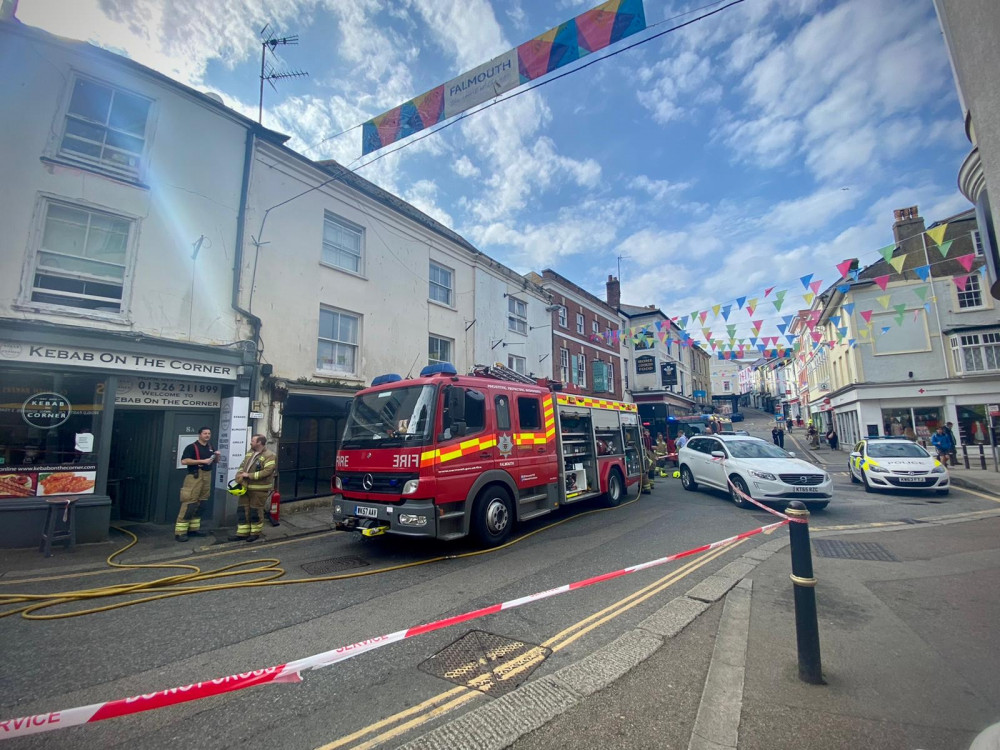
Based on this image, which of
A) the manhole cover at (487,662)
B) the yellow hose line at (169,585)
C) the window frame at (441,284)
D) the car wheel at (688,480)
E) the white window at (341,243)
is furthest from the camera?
the window frame at (441,284)

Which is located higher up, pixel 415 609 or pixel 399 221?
pixel 399 221

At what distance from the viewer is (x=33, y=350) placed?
23.2ft

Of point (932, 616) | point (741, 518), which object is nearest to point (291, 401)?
point (741, 518)

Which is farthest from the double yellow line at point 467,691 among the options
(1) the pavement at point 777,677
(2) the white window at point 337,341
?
(2) the white window at point 337,341

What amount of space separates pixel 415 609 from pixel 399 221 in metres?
11.7

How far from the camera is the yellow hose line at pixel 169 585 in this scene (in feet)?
14.9

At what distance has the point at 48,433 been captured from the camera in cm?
735

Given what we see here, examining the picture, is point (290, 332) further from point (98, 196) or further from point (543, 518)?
point (543, 518)

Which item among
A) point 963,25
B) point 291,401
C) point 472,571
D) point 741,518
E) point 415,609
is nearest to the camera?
point 963,25

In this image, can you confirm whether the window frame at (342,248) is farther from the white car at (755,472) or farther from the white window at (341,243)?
the white car at (755,472)

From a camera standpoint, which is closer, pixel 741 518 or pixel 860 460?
pixel 741 518

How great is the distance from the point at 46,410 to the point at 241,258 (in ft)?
14.2

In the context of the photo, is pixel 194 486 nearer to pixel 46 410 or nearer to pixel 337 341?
pixel 46 410

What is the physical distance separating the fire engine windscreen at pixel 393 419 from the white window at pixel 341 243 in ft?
19.6
